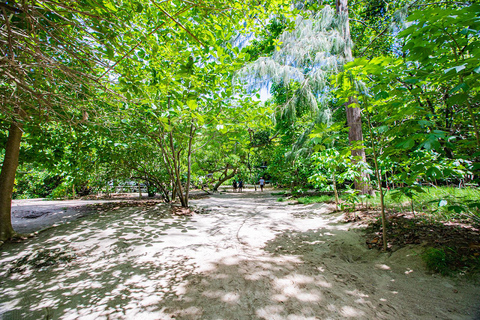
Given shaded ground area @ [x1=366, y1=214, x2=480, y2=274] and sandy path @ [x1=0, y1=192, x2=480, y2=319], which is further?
shaded ground area @ [x1=366, y1=214, x2=480, y2=274]

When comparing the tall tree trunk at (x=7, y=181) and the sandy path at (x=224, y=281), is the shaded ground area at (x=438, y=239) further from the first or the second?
the tall tree trunk at (x=7, y=181)

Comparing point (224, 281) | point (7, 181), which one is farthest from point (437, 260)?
point (7, 181)

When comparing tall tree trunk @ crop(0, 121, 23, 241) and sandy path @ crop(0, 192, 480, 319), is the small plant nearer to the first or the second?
sandy path @ crop(0, 192, 480, 319)

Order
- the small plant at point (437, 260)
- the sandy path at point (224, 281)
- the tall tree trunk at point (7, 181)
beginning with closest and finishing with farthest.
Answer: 1. the sandy path at point (224, 281)
2. the small plant at point (437, 260)
3. the tall tree trunk at point (7, 181)

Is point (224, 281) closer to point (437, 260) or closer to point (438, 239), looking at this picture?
point (437, 260)

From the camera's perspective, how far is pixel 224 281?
196cm

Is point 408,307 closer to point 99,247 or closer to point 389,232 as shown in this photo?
point 389,232

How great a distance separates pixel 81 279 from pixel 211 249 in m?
1.54

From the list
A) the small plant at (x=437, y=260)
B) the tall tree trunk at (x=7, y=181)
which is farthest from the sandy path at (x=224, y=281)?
the tall tree trunk at (x=7, y=181)

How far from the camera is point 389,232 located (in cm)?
292

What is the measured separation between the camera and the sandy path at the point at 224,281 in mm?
1588

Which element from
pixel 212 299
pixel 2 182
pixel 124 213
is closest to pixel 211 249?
pixel 212 299

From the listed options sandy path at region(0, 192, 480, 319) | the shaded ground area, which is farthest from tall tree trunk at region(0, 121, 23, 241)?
the shaded ground area

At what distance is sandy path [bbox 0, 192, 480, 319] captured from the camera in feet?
5.21
